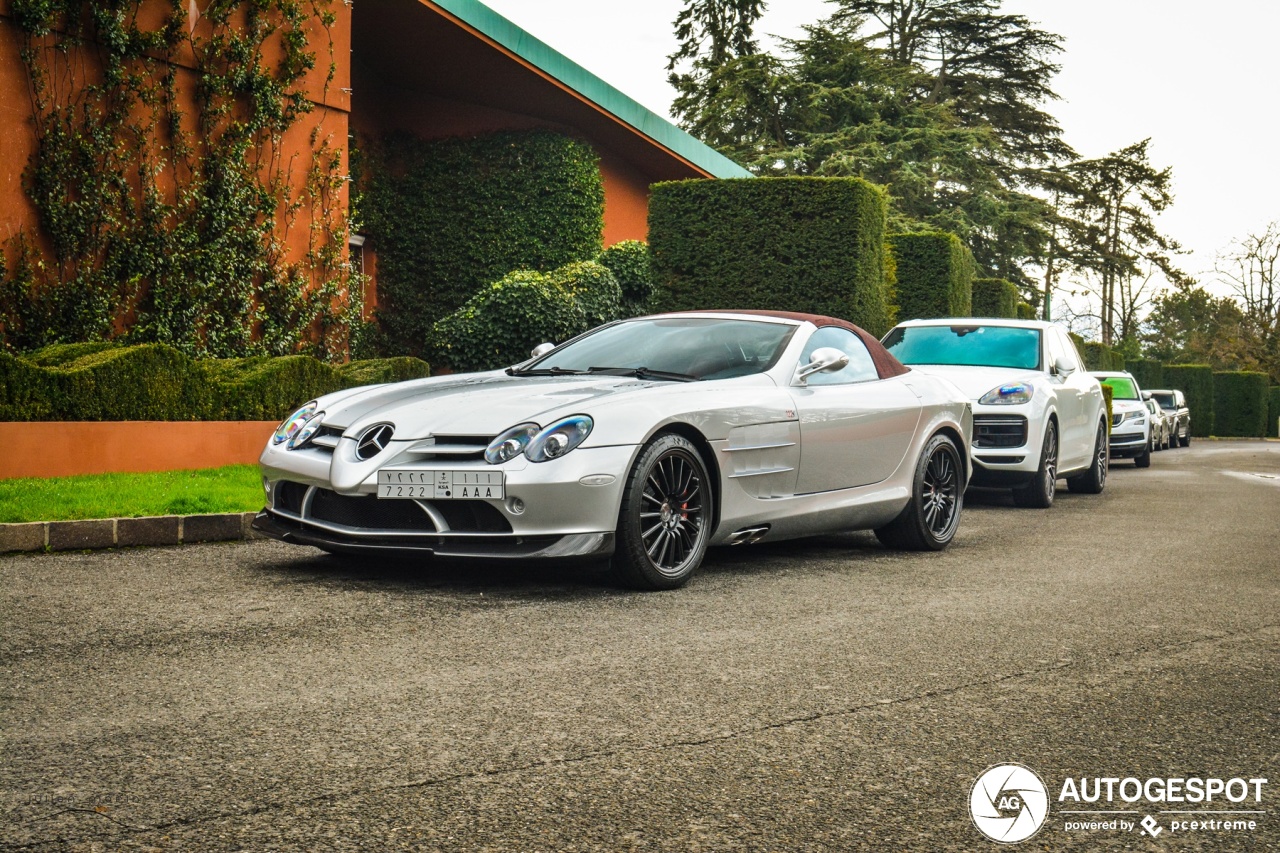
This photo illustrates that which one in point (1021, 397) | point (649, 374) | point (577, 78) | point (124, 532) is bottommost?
point (124, 532)

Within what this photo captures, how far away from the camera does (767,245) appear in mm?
17219

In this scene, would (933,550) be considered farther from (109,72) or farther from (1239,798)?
(109,72)

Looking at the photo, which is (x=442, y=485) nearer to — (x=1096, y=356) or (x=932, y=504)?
(x=932, y=504)

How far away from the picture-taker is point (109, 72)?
40.3ft

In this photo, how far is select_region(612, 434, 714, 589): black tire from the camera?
19.7 feet

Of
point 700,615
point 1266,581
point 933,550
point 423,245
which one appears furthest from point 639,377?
point 423,245

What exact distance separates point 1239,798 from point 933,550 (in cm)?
497

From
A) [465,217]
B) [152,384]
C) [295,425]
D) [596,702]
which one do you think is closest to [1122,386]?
[465,217]

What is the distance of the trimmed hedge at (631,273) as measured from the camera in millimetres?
18891

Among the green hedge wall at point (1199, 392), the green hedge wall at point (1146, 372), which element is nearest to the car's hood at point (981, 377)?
the green hedge wall at point (1146, 372)

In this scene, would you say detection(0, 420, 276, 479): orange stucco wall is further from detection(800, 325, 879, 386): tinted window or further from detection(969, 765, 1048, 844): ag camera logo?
detection(969, 765, 1048, 844): ag camera logo

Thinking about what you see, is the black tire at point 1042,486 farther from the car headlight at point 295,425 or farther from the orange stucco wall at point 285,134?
the orange stucco wall at point 285,134

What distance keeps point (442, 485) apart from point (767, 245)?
1197 centimetres

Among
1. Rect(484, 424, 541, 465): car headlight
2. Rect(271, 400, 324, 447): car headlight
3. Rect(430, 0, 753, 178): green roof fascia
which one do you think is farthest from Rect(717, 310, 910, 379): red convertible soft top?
Rect(430, 0, 753, 178): green roof fascia
